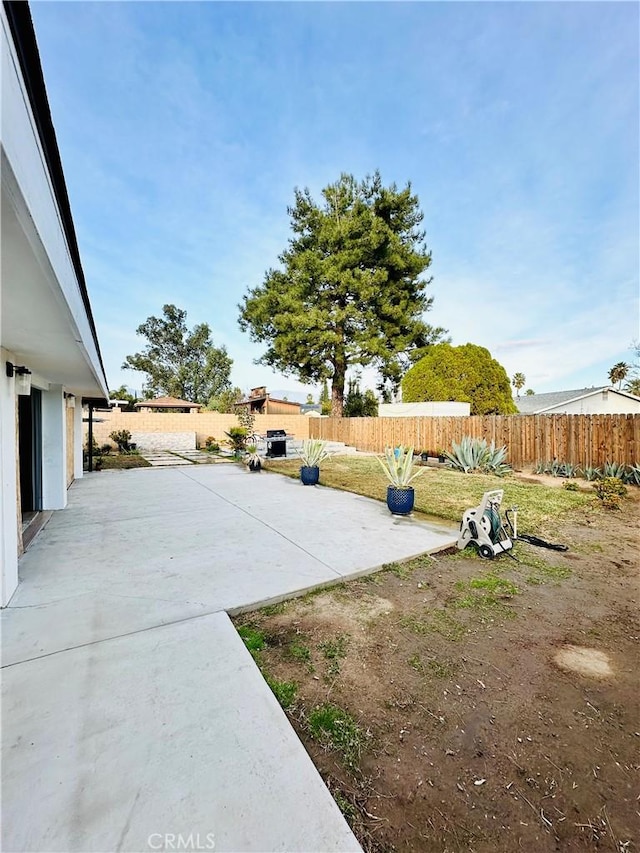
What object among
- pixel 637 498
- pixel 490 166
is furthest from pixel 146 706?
pixel 490 166

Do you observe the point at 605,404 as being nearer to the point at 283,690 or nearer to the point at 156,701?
the point at 283,690

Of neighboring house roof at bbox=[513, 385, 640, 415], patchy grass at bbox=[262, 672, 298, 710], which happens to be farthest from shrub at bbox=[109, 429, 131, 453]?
neighboring house roof at bbox=[513, 385, 640, 415]

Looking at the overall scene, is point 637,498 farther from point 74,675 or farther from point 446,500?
point 74,675

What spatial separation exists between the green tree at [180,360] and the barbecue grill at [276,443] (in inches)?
827

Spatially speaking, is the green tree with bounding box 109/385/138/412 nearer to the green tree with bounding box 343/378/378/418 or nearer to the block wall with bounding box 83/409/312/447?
the block wall with bounding box 83/409/312/447

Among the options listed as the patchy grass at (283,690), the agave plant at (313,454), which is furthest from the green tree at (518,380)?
the patchy grass at (283,690)

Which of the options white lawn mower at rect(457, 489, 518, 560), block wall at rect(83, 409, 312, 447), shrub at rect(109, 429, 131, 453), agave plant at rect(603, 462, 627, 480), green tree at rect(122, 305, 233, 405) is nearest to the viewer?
white lawn mower at rect(457, 489, 518, 560)

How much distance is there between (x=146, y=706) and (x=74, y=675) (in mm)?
576

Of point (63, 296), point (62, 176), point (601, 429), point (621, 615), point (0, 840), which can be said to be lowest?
point (621, 615)

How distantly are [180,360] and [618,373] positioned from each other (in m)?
42.3

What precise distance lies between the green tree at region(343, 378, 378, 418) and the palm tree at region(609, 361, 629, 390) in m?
28.4

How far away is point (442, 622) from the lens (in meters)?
2.77

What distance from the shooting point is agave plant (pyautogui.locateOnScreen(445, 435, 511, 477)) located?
33.0 feet

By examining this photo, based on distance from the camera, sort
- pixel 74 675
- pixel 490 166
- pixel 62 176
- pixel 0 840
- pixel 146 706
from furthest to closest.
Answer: pixel 490 166 → pixel 74 675 → pixel 146 706 → pixel 62 176 → pixel 0 840
